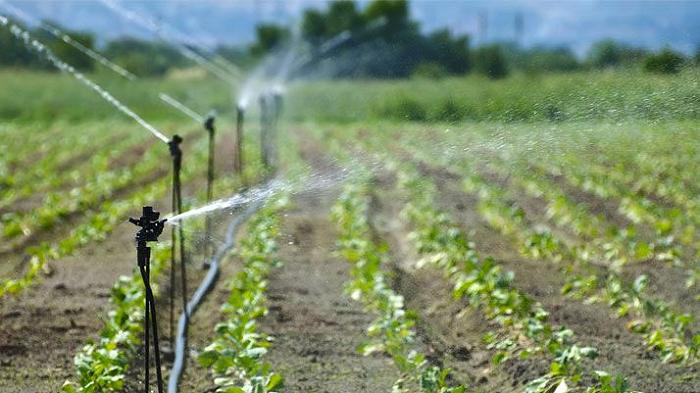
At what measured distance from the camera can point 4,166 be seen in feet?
55.3

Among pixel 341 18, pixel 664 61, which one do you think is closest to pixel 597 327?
pixel 664 61

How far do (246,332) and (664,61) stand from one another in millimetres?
6751

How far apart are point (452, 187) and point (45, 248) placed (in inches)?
284

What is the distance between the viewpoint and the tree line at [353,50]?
1374 inches

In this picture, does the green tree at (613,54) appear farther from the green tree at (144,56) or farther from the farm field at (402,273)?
the green tree at (144,56)

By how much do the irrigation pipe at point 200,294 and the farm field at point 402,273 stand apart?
51 mm

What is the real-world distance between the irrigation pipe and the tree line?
1486 centimetres

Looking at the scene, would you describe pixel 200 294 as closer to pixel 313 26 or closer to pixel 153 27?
pixel 153 27

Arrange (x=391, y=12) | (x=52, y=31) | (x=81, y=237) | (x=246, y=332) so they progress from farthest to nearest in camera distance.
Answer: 1. (x=391, y=12)
2. (x=81, y=237)
3. (x=52, y=31)
4. (x=246, y=332)

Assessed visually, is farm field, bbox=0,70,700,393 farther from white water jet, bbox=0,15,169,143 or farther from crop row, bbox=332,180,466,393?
white water jet, bbox=0,15,169,143

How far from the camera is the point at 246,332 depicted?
5707mm

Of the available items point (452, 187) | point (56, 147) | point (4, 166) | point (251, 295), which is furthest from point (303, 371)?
point (56, 147)

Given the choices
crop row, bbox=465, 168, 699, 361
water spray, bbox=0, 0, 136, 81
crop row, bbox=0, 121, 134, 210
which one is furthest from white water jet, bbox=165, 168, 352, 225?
crop row, bbox=0, 121, 134, 210

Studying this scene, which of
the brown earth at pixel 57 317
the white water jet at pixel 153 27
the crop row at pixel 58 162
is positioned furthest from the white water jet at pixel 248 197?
the crop row at pixel 58 162
